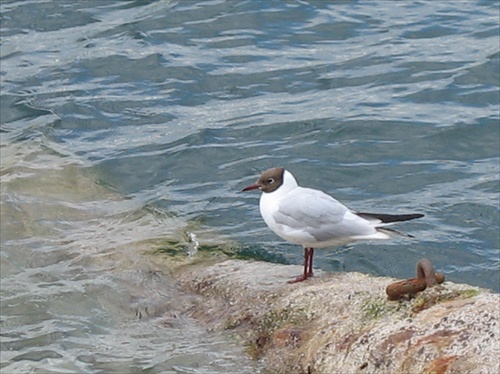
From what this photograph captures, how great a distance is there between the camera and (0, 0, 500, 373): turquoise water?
6672 mm

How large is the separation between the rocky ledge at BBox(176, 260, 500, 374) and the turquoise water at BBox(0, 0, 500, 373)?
20 cm

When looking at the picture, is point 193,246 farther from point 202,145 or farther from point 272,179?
point 202,145

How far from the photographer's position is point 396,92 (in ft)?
35.6

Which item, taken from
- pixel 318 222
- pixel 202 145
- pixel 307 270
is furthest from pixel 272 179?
pixel 202 145

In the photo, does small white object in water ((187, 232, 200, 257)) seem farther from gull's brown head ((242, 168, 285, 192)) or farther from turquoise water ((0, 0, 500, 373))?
gull's brown head ((242, 168, 285, 192))

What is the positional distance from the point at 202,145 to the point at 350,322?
4710 millimetres

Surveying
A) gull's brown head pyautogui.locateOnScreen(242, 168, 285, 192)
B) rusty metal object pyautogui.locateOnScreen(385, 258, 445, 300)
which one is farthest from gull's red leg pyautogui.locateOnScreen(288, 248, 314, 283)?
rusty metal object pyautogui.locateOnScreen(385, 258, 445, 300)

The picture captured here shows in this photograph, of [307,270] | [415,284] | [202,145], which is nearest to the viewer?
[415,284]

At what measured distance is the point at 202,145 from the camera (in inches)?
382

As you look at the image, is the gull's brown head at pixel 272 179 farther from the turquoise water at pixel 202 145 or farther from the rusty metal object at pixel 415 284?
the rusty metal object at pixel 415 284

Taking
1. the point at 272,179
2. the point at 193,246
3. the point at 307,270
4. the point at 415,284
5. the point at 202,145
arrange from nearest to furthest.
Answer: the point at 415,284
the point at 307,270
the point at 272,179
the point at 193,246
the point at 202,145

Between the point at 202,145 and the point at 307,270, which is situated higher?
the point at 307,270

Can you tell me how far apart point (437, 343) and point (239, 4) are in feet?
29.8

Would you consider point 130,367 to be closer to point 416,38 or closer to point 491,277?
point 491,277
